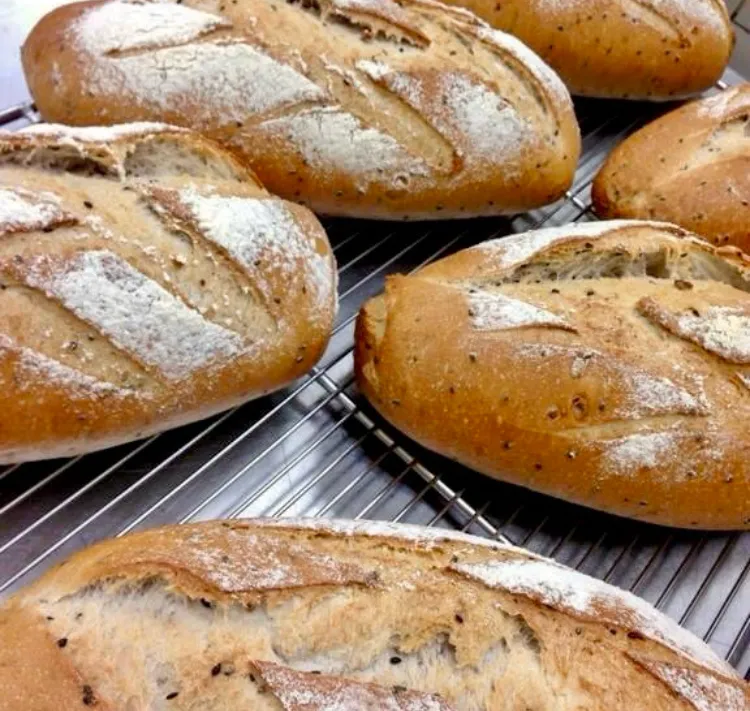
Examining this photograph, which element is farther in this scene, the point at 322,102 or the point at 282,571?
the point at 322,102

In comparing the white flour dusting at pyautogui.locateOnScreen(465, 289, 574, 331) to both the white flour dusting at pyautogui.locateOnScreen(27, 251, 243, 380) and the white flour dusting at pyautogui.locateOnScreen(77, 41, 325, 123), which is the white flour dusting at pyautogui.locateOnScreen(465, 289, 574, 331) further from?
the white flour dusting at pyautogui.locateOnScreen(77, 41, 325, 123)

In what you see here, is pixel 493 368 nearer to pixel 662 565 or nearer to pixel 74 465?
pixel 662 565

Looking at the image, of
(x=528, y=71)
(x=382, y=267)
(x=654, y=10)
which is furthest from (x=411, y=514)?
(x=654, y=10)

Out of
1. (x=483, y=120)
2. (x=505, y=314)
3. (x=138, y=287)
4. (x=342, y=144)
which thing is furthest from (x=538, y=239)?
(x=138, y=287)

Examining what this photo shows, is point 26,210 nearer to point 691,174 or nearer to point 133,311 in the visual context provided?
point 133,311

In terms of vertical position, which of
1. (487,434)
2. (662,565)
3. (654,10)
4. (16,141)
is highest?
(654,10)

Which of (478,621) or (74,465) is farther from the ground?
(478,621)

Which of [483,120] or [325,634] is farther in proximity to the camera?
[483,120]

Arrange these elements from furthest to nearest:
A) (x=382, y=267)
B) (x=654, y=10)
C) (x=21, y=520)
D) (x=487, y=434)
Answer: (x=654, y=10) < (x=382, y=267) < (x=487, y=434) < (x=21, y=520)
